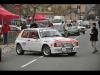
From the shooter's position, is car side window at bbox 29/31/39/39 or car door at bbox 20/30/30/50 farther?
car door at bbox 20/30/30/50

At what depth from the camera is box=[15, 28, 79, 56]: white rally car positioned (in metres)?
19.7

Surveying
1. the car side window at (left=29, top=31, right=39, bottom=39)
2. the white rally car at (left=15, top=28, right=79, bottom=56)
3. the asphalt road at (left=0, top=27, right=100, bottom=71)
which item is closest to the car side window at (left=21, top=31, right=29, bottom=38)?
the white rally car at (left=15, top=28, right=79, bottom=56)

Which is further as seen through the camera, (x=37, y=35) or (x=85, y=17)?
(x=85, y=17)

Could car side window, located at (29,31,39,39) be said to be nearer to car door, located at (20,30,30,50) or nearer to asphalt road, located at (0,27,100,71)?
car door, located at (20,30,30,50)

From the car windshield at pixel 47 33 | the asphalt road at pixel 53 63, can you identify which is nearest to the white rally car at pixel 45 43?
the car windshield at pixel 47 33

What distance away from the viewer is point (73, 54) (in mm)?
20656

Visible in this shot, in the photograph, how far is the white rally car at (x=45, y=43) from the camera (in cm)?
1969

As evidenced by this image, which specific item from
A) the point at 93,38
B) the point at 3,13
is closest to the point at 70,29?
the point at 3,13

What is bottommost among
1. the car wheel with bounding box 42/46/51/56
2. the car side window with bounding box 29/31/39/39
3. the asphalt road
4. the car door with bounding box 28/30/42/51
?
the asphalt road

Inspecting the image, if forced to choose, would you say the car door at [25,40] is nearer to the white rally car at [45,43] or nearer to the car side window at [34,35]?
the white rally car at [45,43]
